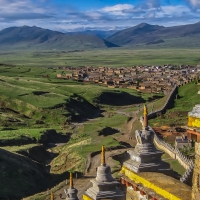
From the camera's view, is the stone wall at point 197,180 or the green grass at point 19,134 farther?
the green grass at point 19,134

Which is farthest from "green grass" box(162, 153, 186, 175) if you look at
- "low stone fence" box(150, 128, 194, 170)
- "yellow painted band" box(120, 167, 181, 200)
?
"yellow painted band" box(120, 167, 181, 200)

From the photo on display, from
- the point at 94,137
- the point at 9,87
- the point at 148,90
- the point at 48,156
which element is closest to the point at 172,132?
the point at 94,137

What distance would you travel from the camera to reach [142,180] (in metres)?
9.80

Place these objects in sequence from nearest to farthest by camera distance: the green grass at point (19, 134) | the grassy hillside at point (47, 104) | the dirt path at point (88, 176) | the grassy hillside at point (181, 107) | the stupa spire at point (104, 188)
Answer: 1. the stupa spire at point (104, 188)
2. the dirt path at point (88, 176)
3. the green grass at point (19, 134)
4. the grassy hillside at point (181, 107)
5. the grassy hillside at point (47, 104)

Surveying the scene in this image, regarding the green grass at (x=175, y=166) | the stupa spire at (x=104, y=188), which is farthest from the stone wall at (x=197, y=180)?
the green grass at (x=175, y=166)

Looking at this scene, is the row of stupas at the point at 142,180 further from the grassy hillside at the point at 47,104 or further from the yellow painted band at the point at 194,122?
the grassy hillside at the point at 47,104

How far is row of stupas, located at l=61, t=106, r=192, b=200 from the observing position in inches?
361

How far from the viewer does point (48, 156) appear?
46.7 metres

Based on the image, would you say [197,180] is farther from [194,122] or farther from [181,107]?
[181,107]

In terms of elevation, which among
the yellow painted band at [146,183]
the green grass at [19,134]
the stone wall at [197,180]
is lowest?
the green grass at [19,134]

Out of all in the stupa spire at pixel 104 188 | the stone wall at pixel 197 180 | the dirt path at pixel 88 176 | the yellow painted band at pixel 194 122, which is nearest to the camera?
the stone wall at pixel 197 180

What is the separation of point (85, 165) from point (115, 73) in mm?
106459

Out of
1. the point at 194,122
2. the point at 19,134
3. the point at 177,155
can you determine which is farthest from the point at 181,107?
the point at 194,122

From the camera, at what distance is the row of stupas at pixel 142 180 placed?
9.18 m
